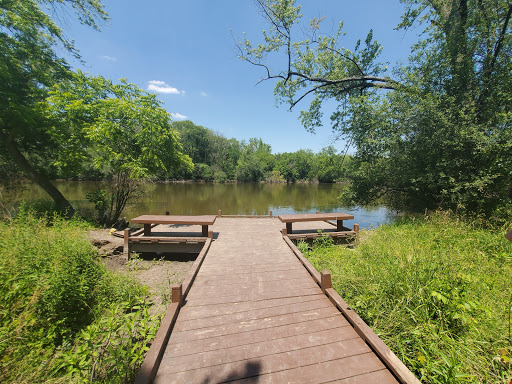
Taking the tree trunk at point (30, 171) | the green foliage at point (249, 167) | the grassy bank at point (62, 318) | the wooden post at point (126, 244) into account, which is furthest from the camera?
the green foliage at point (249, 167)

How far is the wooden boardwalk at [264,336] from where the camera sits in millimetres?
2098

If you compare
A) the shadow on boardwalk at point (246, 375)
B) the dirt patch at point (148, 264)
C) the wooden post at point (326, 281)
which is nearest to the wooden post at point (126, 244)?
the dirt patch at point (148, 264)

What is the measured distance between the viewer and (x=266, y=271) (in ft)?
14.5

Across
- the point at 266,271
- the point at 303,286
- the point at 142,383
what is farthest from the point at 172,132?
the point at 142,383

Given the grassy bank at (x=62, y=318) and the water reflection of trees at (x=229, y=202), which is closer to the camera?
the grassy bank at (x=62, y=318)

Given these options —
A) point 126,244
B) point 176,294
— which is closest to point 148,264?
point 126,244

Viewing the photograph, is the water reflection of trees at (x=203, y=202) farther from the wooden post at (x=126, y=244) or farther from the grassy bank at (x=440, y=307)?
the grassy bank at (x=440, y=307)

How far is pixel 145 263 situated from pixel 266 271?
4.68 metres

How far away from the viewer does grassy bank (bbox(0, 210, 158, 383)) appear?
89.2 inches

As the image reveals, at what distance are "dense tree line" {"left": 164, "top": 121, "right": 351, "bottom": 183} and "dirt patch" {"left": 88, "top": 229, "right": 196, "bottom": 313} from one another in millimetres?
40403

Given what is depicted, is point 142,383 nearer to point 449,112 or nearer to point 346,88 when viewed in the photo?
point 449,112

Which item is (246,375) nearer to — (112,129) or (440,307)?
(440,307)

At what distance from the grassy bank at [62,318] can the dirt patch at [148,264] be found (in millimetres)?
1172

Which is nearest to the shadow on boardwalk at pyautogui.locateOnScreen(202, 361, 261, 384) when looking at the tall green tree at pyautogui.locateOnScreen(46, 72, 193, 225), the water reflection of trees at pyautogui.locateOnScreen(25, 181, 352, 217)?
the tall green tree at pyautogui.locateOnScreen(46, 72, 193, 225)
